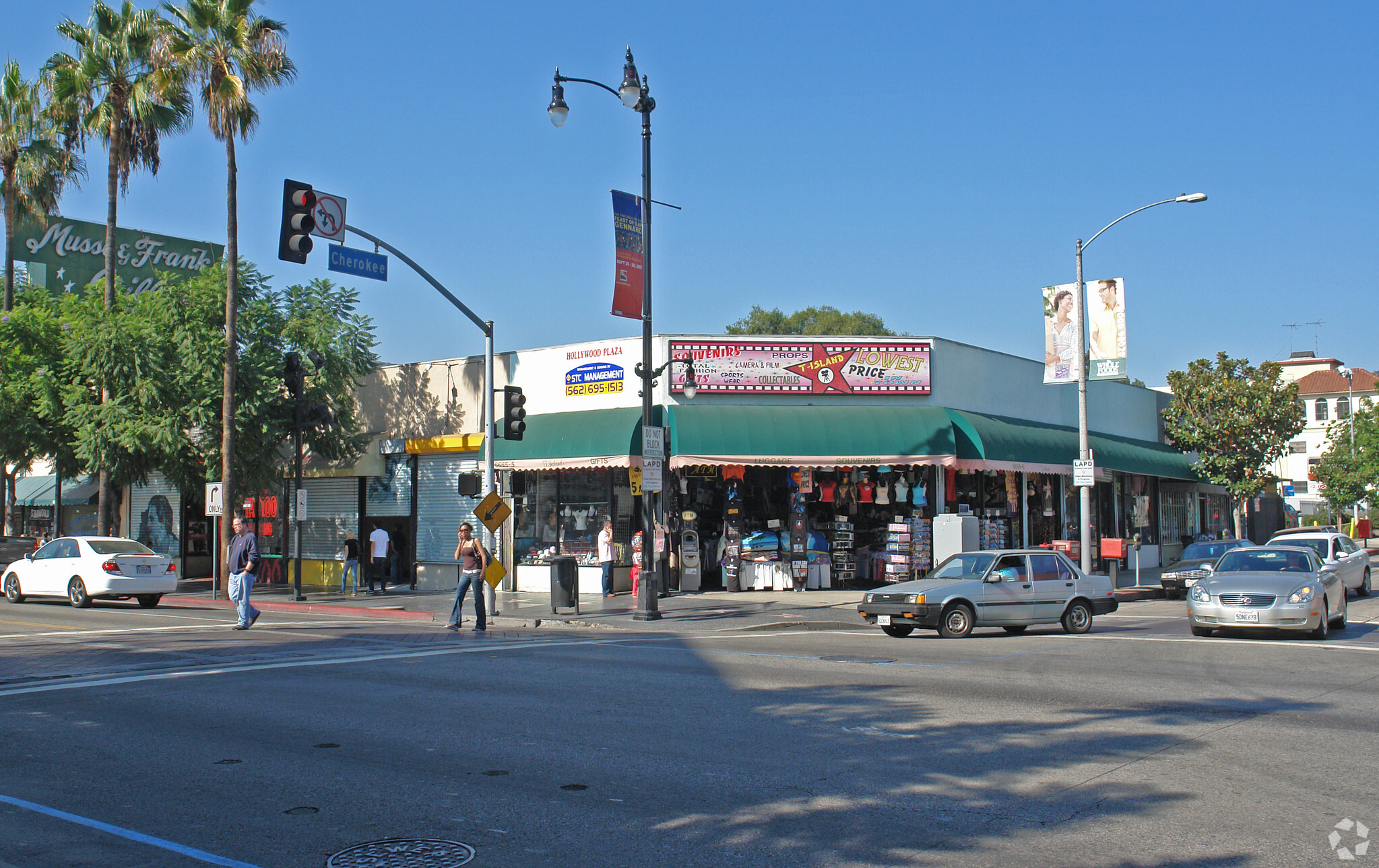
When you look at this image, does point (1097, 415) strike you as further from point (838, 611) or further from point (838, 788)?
point (838, 788)

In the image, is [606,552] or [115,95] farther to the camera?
[115,95]

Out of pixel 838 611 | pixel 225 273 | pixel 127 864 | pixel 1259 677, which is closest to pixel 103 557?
pixel 225 273

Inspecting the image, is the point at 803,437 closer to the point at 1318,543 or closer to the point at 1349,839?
the point at 1318,543

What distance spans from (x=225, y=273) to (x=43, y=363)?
20.6 feet

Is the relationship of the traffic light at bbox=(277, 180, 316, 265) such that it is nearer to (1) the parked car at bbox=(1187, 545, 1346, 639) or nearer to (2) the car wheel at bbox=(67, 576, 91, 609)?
(2) the car wheel at bbox=(67, 576, 91, 609)

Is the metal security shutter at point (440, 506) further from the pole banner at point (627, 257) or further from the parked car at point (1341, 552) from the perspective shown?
the parked car at point (1341, 552)

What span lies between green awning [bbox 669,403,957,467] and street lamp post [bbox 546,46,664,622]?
3659 millimetres

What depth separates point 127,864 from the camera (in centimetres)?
545

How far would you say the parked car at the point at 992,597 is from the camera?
663 inches

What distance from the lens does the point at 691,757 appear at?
7.80 meters

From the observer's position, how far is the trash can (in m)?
21.0

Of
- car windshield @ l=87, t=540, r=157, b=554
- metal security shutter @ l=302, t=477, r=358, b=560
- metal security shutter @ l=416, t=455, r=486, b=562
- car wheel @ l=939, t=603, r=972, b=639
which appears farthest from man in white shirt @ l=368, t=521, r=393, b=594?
car wheel @ l=939, t=603, r=972, b=639

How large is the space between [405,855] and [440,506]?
77.6 feet

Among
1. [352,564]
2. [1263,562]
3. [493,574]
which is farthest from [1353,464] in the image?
[493,574]
